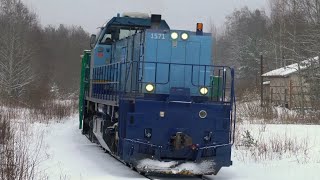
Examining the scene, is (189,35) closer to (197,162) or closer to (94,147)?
(197,162)

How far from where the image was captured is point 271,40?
5209 centimetres

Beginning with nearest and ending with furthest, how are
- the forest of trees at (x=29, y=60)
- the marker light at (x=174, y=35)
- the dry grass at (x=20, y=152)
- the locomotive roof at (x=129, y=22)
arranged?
the dry grass at (x=20, y=152) → the marker light at (x=174, y=35) → the locomotive roof at (x=129, y=22) → the forest of trees at (x=29, y=60)

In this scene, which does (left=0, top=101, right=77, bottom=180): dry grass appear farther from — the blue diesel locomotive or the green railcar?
the green railcar

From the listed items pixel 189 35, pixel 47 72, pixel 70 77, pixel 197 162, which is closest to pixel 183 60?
pixel 189 35

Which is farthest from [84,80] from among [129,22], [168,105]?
[168,105]

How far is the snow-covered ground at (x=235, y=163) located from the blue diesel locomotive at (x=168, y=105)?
17.1 inches

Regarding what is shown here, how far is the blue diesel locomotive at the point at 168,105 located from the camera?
786cm

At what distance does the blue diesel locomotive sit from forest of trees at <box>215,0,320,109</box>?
595 inches

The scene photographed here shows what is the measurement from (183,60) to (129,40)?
5.42 ft

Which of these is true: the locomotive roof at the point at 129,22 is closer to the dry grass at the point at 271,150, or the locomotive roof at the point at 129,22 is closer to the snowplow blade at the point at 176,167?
the dry grass at the point at 271,150

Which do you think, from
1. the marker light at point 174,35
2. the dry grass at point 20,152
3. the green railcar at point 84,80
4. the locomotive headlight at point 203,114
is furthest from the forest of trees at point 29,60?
the locomotive headlight at point 203,114

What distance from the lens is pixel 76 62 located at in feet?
192

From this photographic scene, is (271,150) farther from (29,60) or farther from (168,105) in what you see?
(29,60)

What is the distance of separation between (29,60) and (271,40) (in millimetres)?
27027
